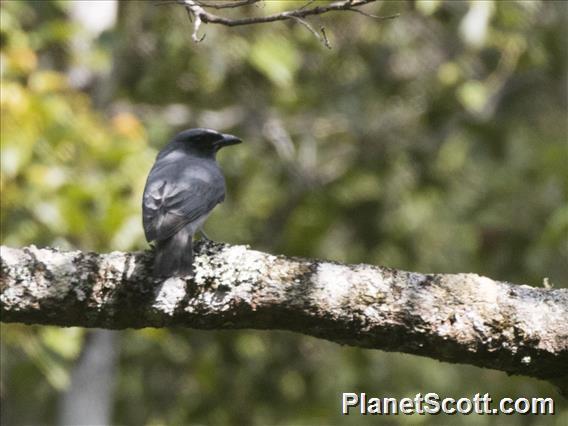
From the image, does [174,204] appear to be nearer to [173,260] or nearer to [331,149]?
[173,260]

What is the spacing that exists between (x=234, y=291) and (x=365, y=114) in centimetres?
627

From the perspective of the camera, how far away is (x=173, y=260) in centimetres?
362

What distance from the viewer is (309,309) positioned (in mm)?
3488

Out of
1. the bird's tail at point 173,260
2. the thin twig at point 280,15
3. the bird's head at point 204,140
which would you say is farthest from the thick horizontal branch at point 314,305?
the bird's head at point 204,140

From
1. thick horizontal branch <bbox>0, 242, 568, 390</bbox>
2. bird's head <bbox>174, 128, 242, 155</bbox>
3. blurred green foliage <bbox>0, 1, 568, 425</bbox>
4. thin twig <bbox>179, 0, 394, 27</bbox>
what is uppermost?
blurred green foliage <bbox>0, 1, 568, 425</bbox>

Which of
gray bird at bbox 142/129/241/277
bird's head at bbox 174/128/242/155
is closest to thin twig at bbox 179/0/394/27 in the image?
gray bird at bbox 142/129/241/277

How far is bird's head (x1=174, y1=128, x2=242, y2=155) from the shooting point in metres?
6.00

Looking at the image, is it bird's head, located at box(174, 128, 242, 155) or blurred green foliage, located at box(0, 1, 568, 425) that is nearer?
bird's head, located at box(174, 128, 242, 155)

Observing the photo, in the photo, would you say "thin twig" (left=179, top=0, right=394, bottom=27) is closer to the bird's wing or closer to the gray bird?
the gray bird

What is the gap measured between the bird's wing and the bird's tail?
0.48m

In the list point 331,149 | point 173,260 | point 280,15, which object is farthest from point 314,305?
point 331,149

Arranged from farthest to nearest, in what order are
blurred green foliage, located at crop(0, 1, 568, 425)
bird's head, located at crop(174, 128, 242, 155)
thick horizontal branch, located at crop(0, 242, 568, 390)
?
1. blurred green foliage, located at crop(0, 1, 568, 425)
2. bird's head, located at crop(174, 128, 242, 155)
3. thick horizontal branch, located at crop(0, 242, 568, 390)

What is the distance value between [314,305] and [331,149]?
6937mm

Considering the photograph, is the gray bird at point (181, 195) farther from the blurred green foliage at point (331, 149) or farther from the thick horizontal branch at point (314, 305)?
the blurred green foliage at point (331, 149)
